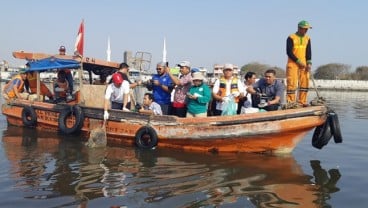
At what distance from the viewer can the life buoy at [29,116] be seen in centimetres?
1117

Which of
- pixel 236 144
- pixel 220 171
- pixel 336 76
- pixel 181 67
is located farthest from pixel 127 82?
pixel 336 76

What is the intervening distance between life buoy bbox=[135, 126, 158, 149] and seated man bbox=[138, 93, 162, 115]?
34 cm

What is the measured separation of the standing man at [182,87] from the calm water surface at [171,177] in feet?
2.96

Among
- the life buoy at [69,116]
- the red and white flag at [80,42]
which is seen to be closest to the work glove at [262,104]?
the life buoy at [69,116]

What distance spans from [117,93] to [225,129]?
9.09 ft

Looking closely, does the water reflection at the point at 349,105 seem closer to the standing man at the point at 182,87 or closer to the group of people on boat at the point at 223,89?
the group of people on boat at the point at 223,89

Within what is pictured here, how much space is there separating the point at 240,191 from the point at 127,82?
14.0 ft

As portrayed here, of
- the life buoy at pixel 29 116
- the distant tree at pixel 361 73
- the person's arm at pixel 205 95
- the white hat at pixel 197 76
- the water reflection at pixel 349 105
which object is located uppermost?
the distant tree at pixel 361 73

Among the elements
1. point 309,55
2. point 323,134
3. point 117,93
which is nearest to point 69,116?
point 117,93

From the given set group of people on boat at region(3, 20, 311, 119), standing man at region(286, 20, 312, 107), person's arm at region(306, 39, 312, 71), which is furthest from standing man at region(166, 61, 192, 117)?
person's arm at region(306, 39, 312, 71)

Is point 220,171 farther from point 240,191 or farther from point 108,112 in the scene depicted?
point 108,112

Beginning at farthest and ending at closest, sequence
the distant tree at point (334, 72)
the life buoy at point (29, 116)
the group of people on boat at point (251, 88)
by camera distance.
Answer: the distant tree at point (334, 72) → the life buoy at point (29, 116) → the group of people on boat at point (251, 88)

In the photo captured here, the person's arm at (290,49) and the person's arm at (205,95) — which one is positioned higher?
the person's arm at (290,49)

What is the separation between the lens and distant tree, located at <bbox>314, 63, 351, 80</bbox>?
78.0 meters
